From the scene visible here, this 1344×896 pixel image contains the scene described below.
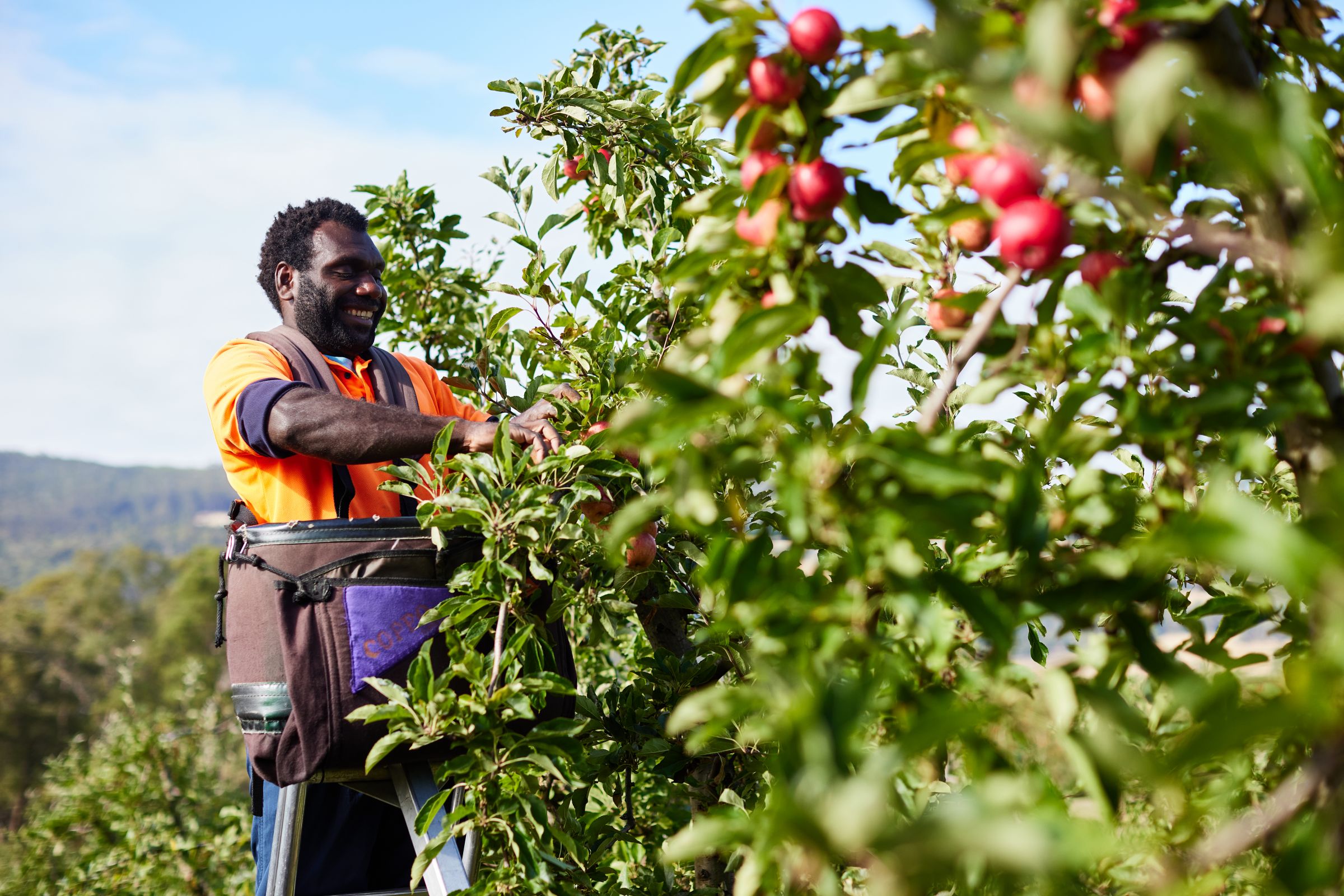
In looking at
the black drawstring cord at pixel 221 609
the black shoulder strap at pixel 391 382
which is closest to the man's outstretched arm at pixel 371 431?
the black drawstring cord at pixel 221 609

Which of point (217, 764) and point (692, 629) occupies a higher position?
point (692, 629)

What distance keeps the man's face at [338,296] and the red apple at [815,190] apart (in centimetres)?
185

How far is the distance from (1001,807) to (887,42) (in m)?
0.60

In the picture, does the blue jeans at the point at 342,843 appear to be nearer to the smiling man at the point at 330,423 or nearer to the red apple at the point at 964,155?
the smiling man at the point at 330,423

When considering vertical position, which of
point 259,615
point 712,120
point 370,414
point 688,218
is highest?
point 688,218

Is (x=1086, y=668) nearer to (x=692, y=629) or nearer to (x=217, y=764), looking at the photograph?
(x=692, y=629)

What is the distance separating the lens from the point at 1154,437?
2.88 feet

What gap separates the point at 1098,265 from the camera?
36.5 inches

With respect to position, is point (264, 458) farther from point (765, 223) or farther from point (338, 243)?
point (765, 223)

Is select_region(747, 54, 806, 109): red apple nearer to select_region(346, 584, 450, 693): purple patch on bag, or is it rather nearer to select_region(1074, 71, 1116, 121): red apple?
select_region(1074, 71, 1116, 121): red apple

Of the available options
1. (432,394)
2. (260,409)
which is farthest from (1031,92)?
(432,394)

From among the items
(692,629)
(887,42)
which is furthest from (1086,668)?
(692,629)

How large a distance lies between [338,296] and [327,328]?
0.28 feet

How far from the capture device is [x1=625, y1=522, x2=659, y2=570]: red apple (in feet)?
6.17
